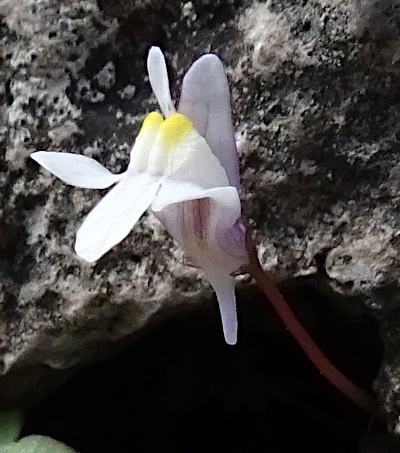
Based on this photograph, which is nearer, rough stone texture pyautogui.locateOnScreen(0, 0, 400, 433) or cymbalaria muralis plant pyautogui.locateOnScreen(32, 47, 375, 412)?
cymbalaria muralis plant pyautogui.locateOnScreen(32, 47, 375, 412)

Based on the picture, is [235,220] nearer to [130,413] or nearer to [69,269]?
[69,269]

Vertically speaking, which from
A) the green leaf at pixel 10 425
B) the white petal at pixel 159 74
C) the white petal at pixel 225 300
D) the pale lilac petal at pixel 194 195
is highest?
the white petal at pixel 159 74

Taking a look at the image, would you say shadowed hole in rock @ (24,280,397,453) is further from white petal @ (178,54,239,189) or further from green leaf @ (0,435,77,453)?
white petal @ (178,54,239,189)

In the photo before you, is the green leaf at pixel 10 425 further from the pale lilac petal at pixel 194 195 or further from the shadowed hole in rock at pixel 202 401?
the pale lilac petal at pixel 194 195

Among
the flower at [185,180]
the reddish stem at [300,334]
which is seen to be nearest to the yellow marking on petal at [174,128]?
the flower at [185,180]

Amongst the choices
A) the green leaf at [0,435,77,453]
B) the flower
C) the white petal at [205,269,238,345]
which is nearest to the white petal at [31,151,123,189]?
the flower

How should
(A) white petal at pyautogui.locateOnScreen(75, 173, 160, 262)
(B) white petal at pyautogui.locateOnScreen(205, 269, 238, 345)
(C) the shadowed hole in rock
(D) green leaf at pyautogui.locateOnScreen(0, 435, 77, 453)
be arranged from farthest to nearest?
1. (C) the shadowed hole in rock
2. (D) green leaf at pyautogui.locateOnScreen(0, 435, 77, 453)
3. (B) white petal at pyautogui.locateOnScreen(205, 269, 238, 345)
4. (A) white petal at pyautogui.locateOnScreen(75, 173, 160, 262)

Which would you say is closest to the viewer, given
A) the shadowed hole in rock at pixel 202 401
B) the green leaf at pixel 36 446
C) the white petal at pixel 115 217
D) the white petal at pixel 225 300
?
the white petal at pixel 115 217

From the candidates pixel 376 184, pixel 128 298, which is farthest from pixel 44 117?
pixel 376 184
